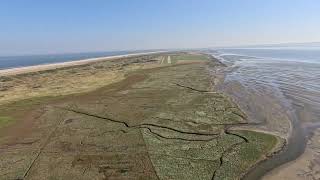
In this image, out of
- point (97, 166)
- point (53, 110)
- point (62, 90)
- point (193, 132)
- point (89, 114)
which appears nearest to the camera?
point (97, 166)

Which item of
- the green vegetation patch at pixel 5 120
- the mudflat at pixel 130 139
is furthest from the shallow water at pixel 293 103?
the green vegetation patch at pixel 5 120

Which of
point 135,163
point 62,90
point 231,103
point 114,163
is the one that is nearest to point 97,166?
point 114,163

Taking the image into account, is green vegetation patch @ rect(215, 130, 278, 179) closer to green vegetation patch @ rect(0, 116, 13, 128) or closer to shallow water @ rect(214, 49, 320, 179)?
shallow water @ rect(214, 49, 320, 179)

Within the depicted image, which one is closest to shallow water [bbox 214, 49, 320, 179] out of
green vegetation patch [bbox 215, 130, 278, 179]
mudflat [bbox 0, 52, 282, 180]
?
green vegetation patch [bbox 215, 130, 278, 179]

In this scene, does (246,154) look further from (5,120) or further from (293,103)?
(5,120)

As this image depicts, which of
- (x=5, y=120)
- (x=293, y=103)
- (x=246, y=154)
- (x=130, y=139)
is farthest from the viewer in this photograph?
(x=293, y=103)

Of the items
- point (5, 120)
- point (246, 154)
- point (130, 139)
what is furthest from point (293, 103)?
point (5, 120)

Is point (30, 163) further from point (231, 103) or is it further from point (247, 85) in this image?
point (247, 85)

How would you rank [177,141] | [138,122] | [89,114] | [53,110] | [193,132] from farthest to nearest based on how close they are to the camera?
[53,110] → [89,114] → [138,122] → [193,132] → [177,141]
